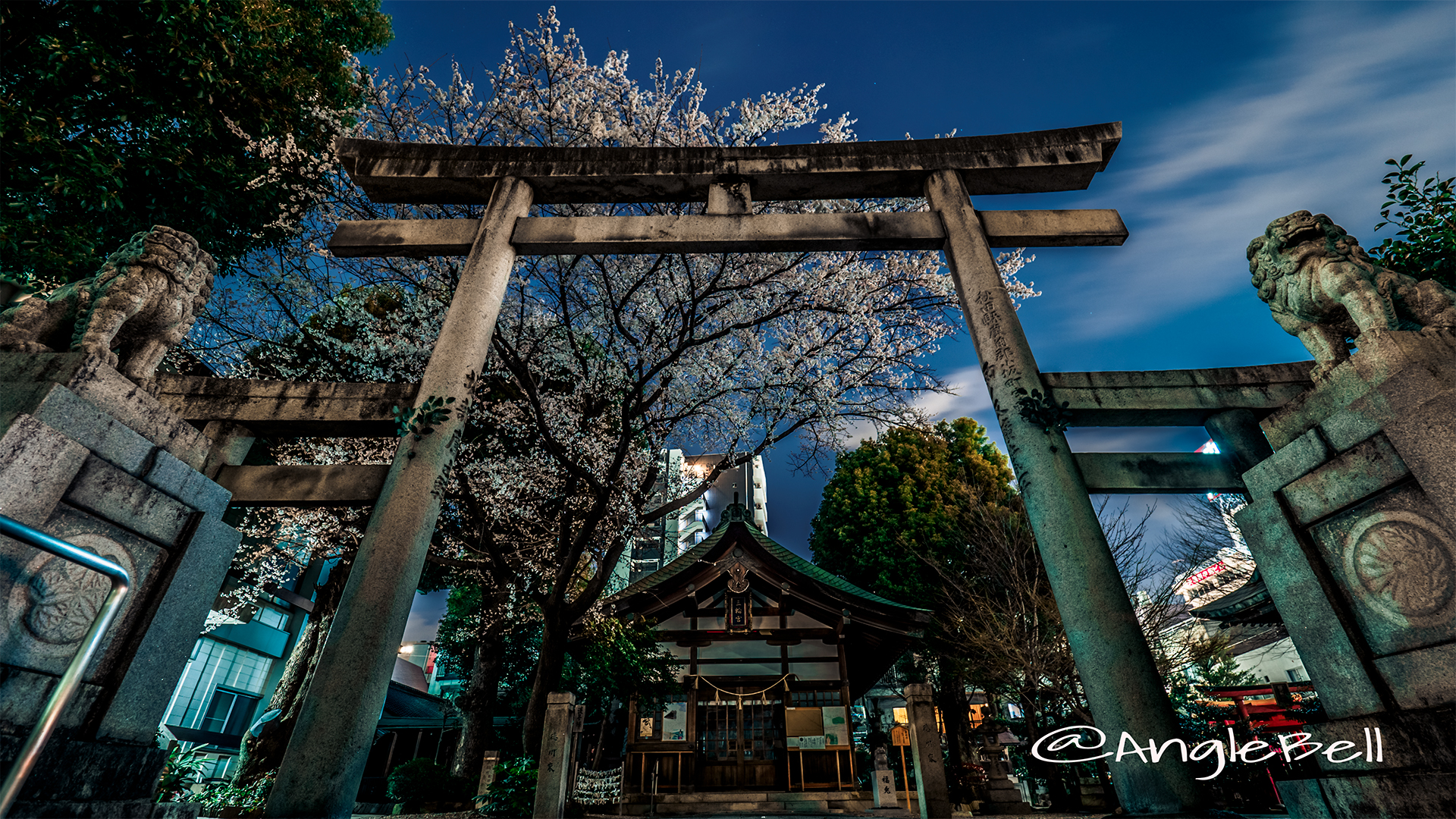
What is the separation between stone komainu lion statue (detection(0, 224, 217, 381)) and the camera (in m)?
3.21

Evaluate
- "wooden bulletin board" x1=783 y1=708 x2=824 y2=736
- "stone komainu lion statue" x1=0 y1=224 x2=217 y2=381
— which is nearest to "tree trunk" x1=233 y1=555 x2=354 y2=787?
"stone komainu lion statue" x1=0 y1=224 x2=217 y2=381

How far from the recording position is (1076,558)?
149 inches

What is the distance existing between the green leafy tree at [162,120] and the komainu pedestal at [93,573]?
4940 millimetres

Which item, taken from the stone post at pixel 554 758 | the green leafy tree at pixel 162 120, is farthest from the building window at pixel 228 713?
the stone post at pixel 554 758

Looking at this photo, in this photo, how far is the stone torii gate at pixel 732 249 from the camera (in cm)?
339

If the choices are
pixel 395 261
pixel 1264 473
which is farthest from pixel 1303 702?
pixel 395 261

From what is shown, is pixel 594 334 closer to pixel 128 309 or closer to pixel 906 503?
pixel 128 309

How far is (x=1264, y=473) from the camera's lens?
365cm

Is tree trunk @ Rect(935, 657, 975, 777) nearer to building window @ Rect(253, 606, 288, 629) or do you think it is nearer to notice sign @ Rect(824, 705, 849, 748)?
notice sign @ Rect(824, 705, 849, 748)

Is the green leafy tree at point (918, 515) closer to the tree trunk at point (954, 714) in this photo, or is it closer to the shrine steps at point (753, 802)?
the tree trunk at point (954, 714)

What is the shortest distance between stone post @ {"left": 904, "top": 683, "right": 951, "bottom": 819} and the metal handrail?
970 cm

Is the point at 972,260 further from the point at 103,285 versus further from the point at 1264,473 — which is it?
the point at 103,285

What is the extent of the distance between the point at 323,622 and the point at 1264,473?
15.0 metres

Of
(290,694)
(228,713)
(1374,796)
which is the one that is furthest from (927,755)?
(228,713)
